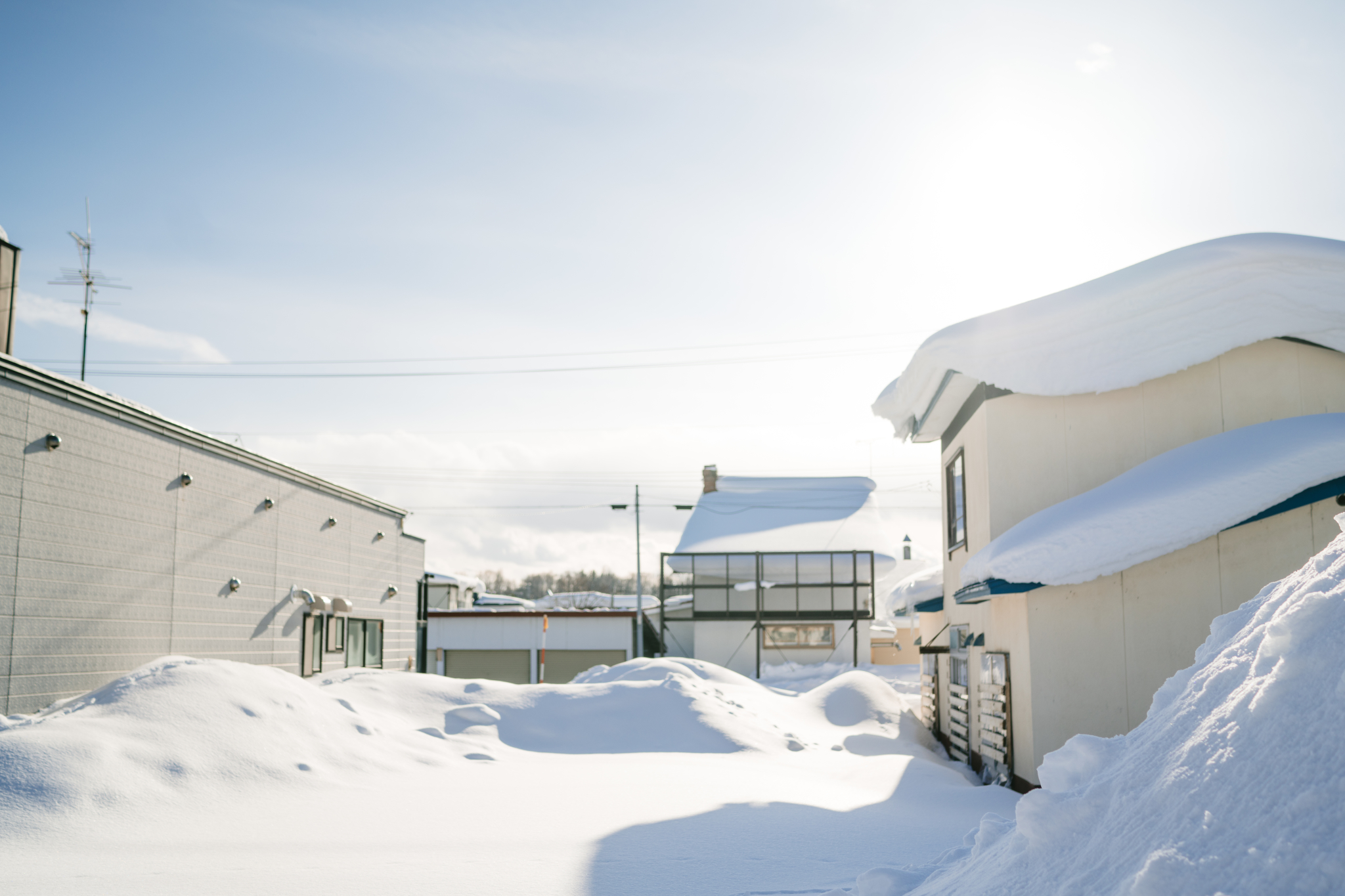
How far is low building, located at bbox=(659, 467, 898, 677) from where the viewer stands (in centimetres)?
3077

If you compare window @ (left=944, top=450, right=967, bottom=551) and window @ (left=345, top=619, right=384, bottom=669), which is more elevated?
window @ (left=944, top=450, right=967, bottom=551)

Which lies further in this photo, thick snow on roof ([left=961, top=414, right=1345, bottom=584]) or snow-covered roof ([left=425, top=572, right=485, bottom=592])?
snow-covered roof ([left=425, top=572, right=485, bottom=592])

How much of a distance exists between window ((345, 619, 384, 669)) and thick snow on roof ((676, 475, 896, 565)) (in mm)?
11624

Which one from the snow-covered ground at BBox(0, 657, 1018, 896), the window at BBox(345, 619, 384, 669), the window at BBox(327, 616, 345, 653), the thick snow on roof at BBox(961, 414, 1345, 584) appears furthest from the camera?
the window at BBox(345, 619, 384, 669)

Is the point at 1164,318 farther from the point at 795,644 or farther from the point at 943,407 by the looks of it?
the point at 795,644

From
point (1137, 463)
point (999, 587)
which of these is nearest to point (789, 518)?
point (1137, 463)

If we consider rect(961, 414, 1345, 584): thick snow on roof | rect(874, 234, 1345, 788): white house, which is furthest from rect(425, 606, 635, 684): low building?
rect(961, 414, 1345, 584): thick snow on roof

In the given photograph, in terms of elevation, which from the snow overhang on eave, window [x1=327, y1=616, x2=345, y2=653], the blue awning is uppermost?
the snow overhang on eave

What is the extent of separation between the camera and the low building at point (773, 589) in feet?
101

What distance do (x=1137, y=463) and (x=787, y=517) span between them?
2587 centimetres

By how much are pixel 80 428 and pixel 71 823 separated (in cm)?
738

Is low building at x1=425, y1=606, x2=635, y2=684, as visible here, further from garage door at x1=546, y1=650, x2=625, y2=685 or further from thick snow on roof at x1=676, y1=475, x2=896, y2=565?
thick snow on roof at x1=676, y1=475, x2=896, y2=565

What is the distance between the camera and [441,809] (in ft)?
25.3

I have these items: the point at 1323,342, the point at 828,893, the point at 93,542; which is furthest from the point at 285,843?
the point at 1323,342
